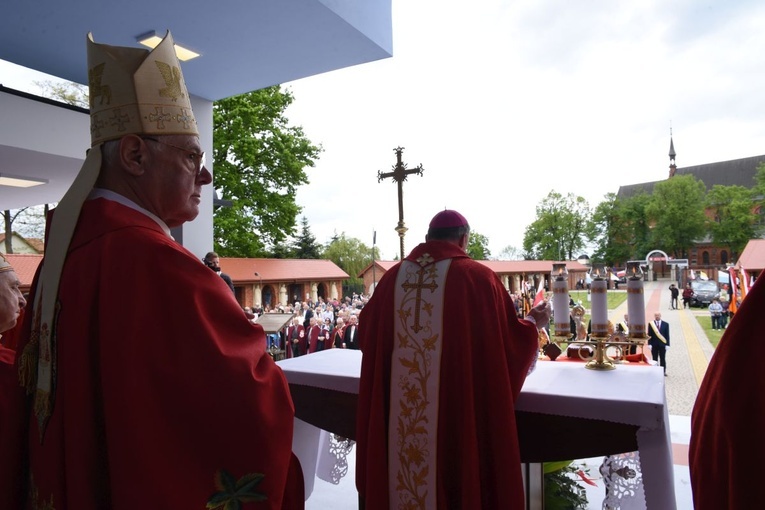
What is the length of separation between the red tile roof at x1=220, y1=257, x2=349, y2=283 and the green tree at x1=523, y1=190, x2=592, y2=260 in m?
11.5

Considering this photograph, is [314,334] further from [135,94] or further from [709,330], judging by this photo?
[709,330]

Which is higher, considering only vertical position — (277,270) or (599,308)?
(277,270)

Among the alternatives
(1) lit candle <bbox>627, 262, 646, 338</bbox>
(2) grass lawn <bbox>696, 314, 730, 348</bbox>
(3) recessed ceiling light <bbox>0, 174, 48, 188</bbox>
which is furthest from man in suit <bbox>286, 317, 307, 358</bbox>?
(1) lit candle <bbox>627, 262, 646, 338</bbox>

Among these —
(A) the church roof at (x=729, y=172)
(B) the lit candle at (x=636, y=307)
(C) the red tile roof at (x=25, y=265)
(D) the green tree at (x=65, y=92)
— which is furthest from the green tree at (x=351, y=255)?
(A) the church roof at (x=729, y=172)

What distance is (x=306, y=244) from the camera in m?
33.6

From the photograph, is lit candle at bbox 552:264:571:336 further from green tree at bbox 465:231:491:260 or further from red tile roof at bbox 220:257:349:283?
green tree at bbox 465:231:491:260

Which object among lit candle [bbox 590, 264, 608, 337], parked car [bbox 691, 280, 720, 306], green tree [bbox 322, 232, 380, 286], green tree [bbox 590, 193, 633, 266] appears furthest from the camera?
green tree [bbox 590, 193, 633, 266]

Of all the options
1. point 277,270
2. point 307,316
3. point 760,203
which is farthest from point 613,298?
point 760,203

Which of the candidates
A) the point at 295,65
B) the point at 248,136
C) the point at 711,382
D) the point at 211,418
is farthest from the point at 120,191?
the point at 248,136

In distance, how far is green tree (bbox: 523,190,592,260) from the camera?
25.2 metres

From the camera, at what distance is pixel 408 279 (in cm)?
254

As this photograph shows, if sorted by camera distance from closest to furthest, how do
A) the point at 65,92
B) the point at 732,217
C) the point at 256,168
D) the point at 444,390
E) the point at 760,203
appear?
the point at 444,390, the point at 65,92, the point at 256,168, the point at 760,203, the point at 732,217

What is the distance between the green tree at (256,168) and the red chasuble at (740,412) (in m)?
14.8

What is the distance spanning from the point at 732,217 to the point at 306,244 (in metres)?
23.9
